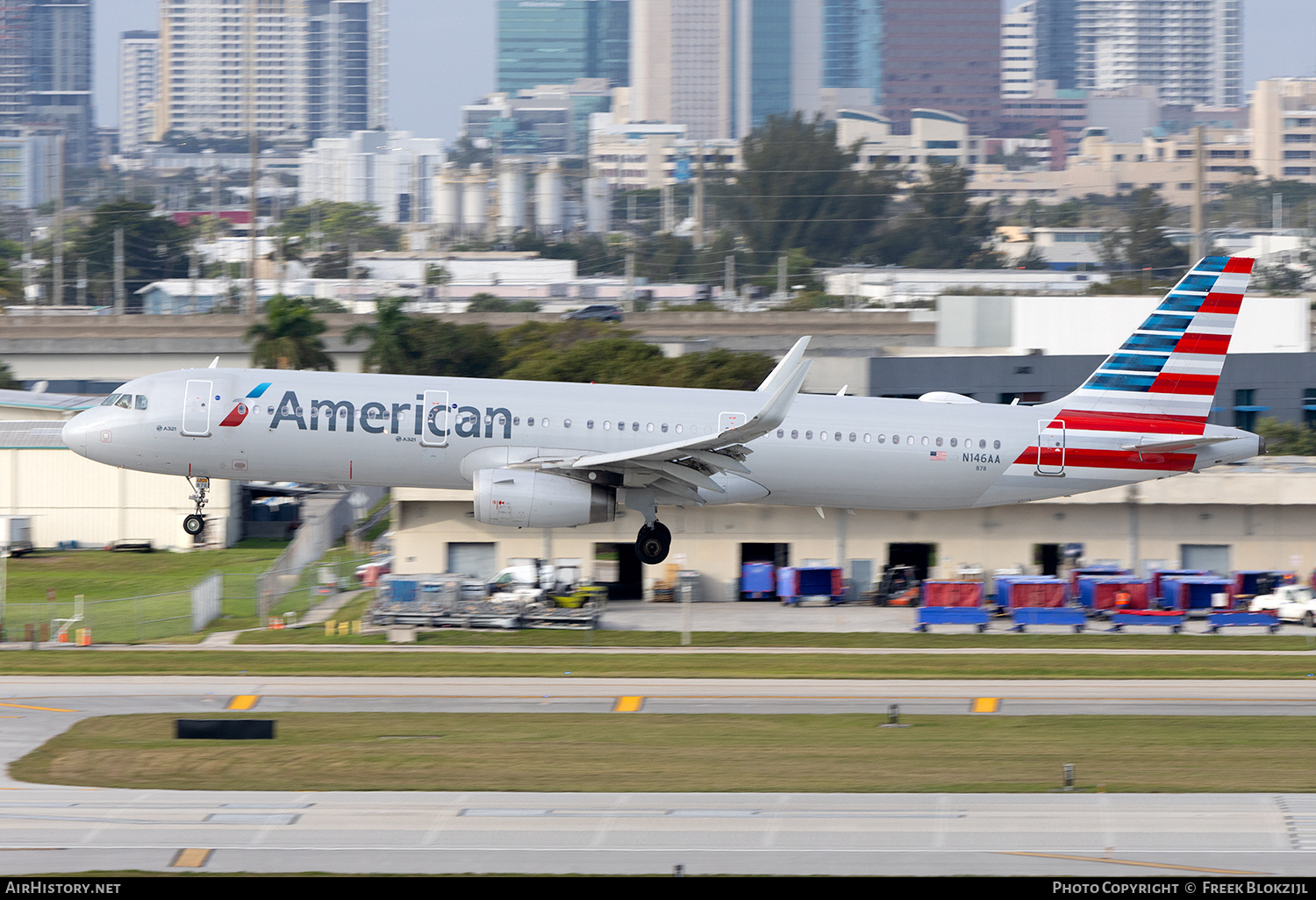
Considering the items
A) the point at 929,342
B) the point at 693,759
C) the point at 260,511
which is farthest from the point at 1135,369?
the point at 929,342

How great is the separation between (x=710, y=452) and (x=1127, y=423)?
43.6ft

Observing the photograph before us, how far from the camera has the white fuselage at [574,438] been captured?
41688 millimetres

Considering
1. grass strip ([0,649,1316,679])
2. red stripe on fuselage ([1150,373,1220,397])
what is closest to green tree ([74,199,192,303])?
grass strip ([0,649,1316,679])

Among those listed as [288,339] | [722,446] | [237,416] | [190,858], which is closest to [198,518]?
[237,416]

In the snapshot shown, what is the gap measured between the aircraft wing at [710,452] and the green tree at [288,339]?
151ft

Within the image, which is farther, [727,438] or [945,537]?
[945,537]

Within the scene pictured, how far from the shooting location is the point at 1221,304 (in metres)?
46.3

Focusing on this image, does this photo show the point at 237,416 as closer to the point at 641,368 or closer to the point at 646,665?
the point at 646,665

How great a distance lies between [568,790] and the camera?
2812cm

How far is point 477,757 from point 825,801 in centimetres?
734

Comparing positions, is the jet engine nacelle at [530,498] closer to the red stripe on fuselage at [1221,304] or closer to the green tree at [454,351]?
the red stripe on fuselage at [1221,304]

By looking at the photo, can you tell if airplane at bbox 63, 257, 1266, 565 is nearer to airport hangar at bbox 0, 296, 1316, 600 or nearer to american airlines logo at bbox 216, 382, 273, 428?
american airlines logo at bbox 216, 382, 273, 428

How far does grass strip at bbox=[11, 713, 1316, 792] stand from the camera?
94.2 feet

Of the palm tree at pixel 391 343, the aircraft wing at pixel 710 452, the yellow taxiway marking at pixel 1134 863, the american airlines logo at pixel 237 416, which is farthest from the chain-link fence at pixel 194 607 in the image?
the palm tree at pixel 391 343
